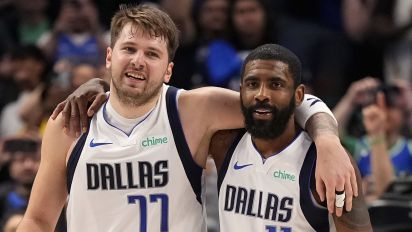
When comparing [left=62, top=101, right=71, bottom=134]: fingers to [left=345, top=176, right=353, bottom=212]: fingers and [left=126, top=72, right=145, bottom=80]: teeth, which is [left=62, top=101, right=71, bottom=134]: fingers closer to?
[left=126, top=72, right=145, bottom=80]: teeth

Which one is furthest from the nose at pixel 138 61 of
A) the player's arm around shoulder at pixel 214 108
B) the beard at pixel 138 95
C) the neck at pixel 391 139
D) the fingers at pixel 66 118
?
the neck at pixel 391 139

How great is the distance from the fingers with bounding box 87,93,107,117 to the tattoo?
3.28 ft

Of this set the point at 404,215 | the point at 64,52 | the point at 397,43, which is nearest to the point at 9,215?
the point at 64,52

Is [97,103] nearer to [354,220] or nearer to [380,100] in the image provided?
[354,220]

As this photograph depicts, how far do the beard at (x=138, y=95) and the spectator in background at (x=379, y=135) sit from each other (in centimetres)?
242

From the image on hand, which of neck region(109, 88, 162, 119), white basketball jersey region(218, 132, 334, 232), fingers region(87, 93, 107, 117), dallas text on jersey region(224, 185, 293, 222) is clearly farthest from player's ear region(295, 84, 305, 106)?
fingers region(87, 93, 107, 117)

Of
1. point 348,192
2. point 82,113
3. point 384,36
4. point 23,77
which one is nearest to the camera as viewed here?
point 348,192

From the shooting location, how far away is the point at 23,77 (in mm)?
8680

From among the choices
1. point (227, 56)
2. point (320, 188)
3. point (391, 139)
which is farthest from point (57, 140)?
point (227, 56)

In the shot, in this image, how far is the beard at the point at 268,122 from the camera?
4.34 m

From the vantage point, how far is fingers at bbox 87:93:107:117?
4.66 m

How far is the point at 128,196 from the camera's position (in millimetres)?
4535

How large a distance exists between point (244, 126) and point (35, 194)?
1.06 meters

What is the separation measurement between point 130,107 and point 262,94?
0.67 m
